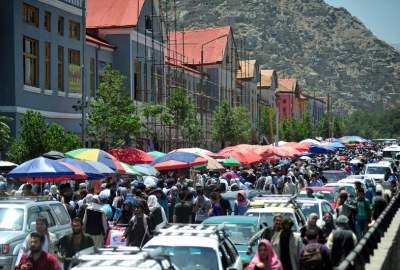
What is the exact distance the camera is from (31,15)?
121 ft

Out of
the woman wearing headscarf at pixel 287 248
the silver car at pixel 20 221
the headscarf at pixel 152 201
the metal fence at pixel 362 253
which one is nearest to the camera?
the metal fence at pixel 362 253

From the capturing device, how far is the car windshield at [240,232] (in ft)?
54.6

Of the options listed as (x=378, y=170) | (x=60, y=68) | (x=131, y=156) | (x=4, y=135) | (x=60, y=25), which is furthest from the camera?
(x=378, y=170)

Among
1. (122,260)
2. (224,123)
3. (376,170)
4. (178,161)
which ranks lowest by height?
(376,170)

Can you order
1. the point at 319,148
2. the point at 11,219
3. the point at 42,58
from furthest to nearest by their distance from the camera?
the point at 319,148 → the point at 42,58 → the point at 11,219

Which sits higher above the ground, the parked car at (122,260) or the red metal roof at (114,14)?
the red metal roof at (114,14)

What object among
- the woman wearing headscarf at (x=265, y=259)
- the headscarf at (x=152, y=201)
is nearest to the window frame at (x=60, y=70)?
the headscarf at (x=152, y=201)

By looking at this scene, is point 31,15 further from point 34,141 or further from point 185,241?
point 185,241

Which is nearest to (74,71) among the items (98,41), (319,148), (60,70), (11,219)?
(60,70)

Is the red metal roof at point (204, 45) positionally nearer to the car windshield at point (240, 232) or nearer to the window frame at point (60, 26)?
the window frame at point (60, 26)

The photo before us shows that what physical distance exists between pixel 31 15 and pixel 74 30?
527 centimetres

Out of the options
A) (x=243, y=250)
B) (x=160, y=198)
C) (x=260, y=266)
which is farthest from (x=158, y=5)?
(x=260, y=266)

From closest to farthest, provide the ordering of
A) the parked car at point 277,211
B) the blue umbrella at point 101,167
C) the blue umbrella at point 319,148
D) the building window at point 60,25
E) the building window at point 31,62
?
the parked car at point 277,211
the blue umbrella at point 101,167
the building window at point 31,62
the building window at point 60,25
the blue umbrella at point 319,148

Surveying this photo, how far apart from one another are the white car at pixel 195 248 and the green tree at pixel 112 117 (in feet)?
83.2
